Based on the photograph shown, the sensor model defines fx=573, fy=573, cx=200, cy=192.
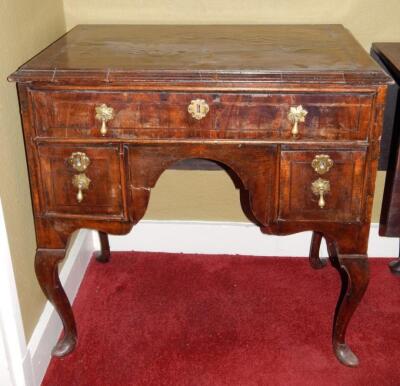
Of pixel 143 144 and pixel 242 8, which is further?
pixel 242 8

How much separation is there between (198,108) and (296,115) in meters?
0.24

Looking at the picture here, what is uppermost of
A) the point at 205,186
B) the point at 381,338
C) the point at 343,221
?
the point at 343,221

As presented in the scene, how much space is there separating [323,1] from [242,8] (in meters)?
0.27

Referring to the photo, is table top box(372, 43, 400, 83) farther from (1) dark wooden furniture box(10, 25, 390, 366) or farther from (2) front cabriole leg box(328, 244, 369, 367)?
(2) front cabriole leg box(328, 244, 369, 367)

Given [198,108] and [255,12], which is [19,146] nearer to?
[198,108]

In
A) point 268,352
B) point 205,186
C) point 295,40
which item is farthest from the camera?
point 205,186

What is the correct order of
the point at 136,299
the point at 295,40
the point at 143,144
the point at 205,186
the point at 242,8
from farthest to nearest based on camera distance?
the point at 205,186, the point at 136,299, the point at 242,8, the point at 295,40, the point at 143,144

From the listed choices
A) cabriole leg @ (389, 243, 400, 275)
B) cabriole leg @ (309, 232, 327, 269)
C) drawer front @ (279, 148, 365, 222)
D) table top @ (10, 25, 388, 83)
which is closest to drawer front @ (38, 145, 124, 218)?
table top @ (10, 25, 388, 83)

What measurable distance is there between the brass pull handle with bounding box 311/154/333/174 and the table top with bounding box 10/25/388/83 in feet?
0.67

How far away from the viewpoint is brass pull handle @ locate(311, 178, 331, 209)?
4.89ft

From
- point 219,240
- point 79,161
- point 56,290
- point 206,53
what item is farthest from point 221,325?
point 206,53

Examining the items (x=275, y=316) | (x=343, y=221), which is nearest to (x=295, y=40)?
(x=343, y=221)

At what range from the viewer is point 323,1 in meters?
1.94

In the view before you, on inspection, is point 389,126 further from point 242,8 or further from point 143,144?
point 143,144
